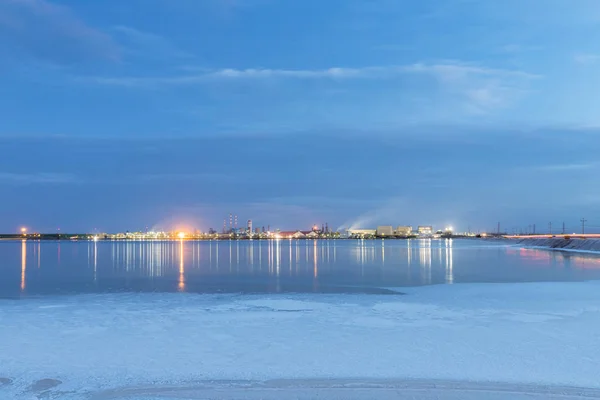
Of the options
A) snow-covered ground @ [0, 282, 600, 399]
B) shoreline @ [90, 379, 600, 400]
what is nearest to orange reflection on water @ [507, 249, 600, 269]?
snow-covered ground @ [0, 282, 600, 399]

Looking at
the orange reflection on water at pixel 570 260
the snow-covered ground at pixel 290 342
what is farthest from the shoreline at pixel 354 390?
the orange reflection on water at pixel 570 260

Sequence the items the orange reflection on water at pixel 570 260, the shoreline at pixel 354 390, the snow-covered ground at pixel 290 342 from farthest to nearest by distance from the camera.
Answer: the orange reflection on water at pixel 570 260 < the snow-covered ground at pixel 290 342 < the shoreline at pixel 354 390

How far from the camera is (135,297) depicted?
1856cm

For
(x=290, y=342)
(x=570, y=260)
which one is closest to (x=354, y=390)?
(x=290, y=342)

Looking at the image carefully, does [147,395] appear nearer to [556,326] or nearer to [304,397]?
[304,397]

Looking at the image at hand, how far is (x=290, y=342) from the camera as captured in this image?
1058 centimetres

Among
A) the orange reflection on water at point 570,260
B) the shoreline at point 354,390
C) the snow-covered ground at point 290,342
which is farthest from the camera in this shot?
the orange reflection on water at point 570,260

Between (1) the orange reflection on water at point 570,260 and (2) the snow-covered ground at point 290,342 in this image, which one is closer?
(2) the snow-covered ground at point 290,342

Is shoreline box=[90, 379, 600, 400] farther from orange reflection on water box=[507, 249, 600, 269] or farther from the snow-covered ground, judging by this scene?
orange reflection on water box=[507, 249, 600, 269]

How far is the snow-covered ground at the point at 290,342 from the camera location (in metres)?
8.25

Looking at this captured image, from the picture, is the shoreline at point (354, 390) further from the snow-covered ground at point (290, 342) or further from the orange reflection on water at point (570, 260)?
the orange reflection on water at point (570, 260)

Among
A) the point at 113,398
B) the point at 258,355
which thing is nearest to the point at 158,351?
the point at 258,355

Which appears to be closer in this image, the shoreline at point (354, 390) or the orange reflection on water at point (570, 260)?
the shoreline at point (354, 390)

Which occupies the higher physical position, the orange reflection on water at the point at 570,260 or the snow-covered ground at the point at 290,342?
the snow-covered ground at the point at 290,342
